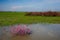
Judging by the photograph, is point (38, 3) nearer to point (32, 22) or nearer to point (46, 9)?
point (46, 9)

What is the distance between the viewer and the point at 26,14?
1154 millimetres

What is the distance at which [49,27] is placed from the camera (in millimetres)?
1129

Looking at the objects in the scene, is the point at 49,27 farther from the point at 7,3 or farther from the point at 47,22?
the point at 7,3

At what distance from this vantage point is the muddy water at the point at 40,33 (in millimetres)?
1106

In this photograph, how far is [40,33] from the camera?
112cm

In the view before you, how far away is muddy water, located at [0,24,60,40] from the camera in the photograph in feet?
3.63

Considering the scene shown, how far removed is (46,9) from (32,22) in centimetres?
20

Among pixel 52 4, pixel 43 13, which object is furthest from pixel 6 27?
pixel 52 4

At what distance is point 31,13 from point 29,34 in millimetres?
215

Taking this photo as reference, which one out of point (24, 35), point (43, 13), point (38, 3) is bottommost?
point (24, 35)

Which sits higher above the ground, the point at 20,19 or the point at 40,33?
the point at 20,19

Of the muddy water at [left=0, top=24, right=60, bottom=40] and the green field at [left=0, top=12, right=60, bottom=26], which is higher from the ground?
the green field at [left=0, top=12, right=60, bottom=26]

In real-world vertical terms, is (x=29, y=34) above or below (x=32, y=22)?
below

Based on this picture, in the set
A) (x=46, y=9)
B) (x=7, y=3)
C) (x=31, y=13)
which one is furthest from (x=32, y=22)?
(x=7, y=3)
